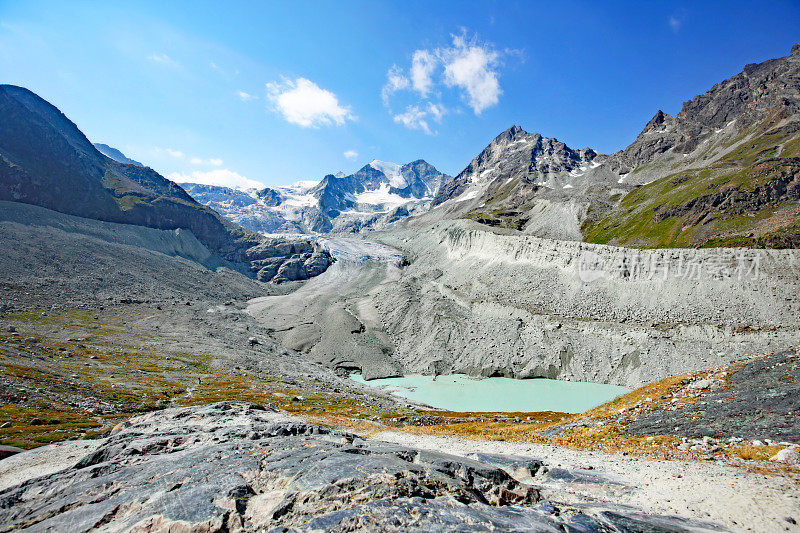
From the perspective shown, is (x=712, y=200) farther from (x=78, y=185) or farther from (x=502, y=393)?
(x=78, y=185)

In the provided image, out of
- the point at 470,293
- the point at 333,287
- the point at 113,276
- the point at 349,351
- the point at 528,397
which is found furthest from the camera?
the point at 333,287

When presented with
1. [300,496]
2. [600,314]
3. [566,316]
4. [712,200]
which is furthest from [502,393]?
[712,200]

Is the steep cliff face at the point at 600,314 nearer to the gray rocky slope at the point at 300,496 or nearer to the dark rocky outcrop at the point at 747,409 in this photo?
the dark rocky outcrop at the point at 747,409

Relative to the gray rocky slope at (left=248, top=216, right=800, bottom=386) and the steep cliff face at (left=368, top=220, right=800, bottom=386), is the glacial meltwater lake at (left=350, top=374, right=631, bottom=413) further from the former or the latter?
the gray rocky slope at (left=248, top=216, right=800, bottom=386)

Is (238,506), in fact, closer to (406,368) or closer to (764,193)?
(406,368)

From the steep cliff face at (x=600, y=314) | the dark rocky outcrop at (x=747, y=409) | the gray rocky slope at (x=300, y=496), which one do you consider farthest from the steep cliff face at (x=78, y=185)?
the dark rocky outcrop at (x=747, y=409)

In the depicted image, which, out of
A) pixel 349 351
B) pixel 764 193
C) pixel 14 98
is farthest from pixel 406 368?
pixel 14 98
